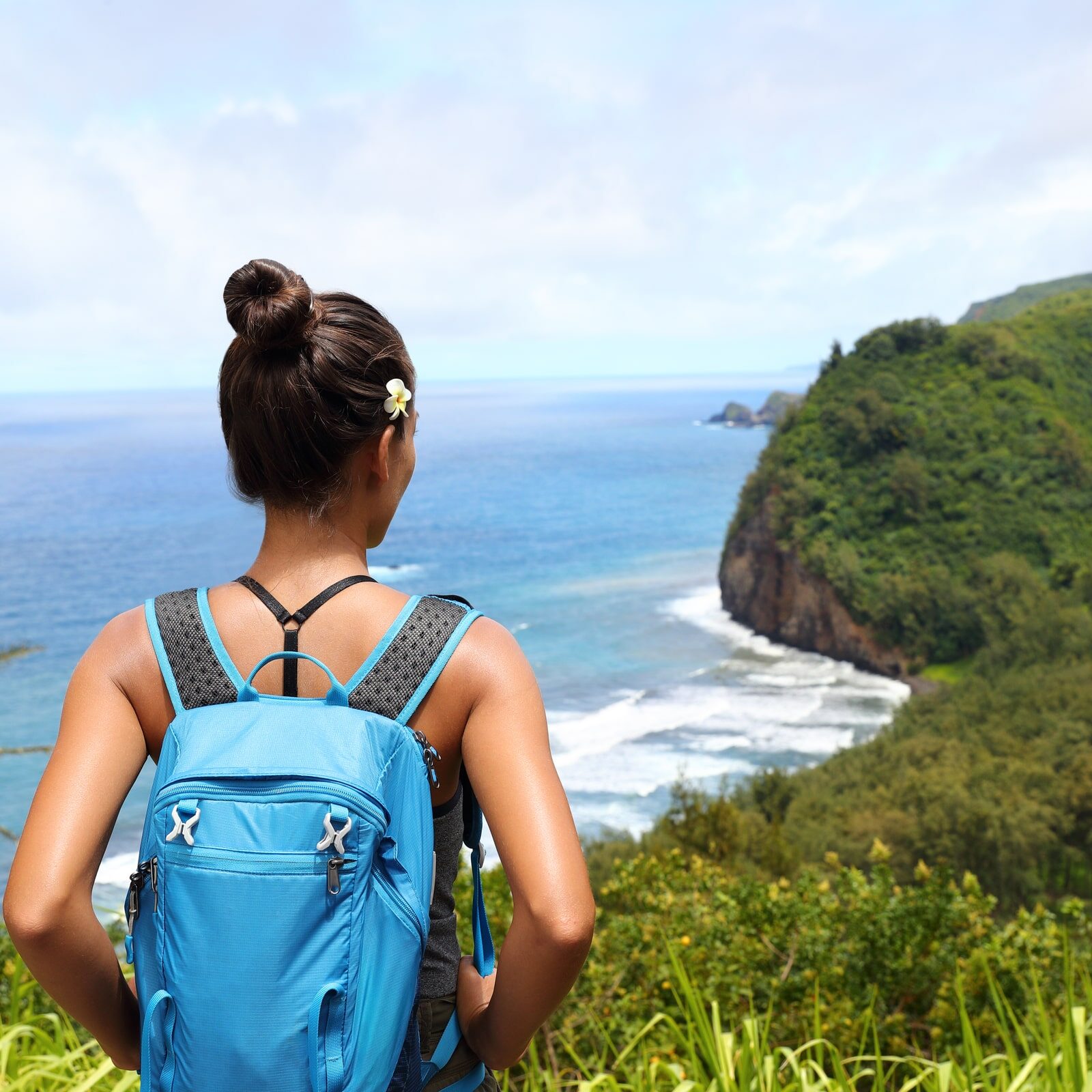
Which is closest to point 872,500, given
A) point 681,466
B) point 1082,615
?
point 1082,615

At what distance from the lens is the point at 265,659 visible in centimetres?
122

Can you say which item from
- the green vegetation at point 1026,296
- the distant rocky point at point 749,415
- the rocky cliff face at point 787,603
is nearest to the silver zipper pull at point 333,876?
the rocky cliff face at point 787,603

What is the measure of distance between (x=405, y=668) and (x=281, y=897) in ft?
0.95

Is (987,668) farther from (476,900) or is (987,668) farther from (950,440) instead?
(476,900)

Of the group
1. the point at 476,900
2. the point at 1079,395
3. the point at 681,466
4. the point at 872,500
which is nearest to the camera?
the point at 476,900

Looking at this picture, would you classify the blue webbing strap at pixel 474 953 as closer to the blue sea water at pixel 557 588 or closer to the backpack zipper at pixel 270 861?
the backpack zipper at pixel 270 861

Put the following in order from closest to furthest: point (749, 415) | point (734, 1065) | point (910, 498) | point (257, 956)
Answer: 1. point (257, 956)
2. point (734, 1065)
3. point (910, 498)
4. point (749, 415)

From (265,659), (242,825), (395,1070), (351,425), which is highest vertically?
(351,425)

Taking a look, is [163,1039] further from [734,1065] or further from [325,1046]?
[734,1065]

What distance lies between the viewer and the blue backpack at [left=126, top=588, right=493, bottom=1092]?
1134 millimetres

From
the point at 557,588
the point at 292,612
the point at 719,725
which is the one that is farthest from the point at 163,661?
the point at 557,588

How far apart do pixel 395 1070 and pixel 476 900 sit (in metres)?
0.22

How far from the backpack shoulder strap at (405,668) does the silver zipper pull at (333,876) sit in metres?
0.19

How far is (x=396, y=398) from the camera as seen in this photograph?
136 centimetres
